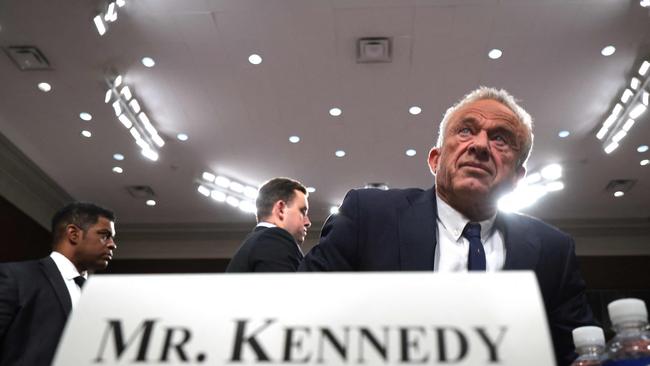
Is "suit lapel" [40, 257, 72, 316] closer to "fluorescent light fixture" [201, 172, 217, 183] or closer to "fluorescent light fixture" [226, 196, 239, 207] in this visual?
"fluorescent light fixture" [201, 172, 217, 183]

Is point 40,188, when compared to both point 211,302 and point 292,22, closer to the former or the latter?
point 292,22

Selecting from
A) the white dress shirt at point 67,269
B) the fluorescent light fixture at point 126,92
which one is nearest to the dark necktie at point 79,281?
the white dress shirt at point 67,269

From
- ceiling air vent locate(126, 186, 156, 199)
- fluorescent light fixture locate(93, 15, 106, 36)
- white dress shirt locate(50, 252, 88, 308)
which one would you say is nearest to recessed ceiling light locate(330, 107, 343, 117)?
fluorescent light fixture locate(93, 15, 106, 36)

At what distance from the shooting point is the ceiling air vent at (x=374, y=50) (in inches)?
191

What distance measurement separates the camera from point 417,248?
41.6 inches

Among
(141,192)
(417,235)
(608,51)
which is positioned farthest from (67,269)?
(141,192)

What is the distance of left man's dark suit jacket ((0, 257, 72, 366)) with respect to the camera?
6.06 feet

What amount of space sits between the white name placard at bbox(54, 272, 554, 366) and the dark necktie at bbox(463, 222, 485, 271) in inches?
24.6

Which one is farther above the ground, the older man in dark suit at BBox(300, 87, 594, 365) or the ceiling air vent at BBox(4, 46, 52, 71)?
the ceiling air vent at BBox(4, 46, 52, 71)

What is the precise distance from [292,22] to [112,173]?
379cm

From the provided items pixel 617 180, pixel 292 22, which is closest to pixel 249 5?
pixel 292 22

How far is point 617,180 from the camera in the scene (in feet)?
24.0

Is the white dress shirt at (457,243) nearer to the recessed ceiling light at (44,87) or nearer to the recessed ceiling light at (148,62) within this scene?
the recessed ceiling light at (148,62)

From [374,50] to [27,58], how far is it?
2.98 meters
